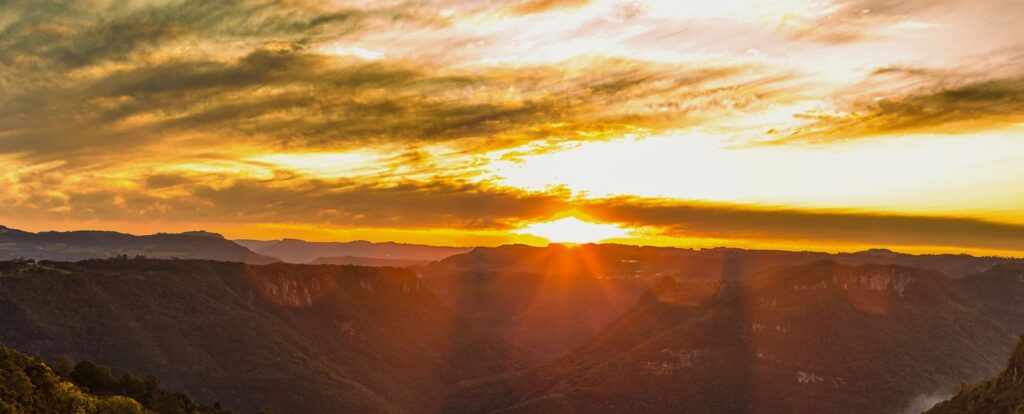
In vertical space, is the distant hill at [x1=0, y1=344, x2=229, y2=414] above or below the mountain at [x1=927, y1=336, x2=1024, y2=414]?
above

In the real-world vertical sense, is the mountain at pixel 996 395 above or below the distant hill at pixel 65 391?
below

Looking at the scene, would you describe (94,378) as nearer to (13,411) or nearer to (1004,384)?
(13,411)

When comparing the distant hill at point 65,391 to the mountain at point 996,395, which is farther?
the mountain at point 996,395

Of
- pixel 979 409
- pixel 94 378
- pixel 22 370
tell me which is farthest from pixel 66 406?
pixel 979 409

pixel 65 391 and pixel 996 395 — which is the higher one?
pixel 65 391

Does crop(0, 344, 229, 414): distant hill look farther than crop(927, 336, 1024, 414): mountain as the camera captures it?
No
